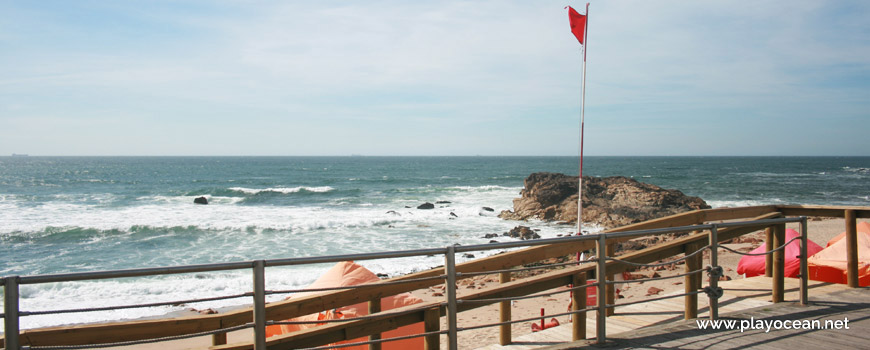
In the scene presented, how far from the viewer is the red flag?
856cm

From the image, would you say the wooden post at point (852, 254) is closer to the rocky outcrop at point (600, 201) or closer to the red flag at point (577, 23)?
the red flag at point (577, 23)

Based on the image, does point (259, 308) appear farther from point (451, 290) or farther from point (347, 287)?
point (451, 290)

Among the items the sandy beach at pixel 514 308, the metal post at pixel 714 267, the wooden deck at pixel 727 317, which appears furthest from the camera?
the sandy beach at pixel 514 308

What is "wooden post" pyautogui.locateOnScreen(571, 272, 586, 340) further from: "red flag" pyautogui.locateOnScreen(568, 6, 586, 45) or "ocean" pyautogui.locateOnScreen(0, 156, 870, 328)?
"ocean" pyautogui.locateOnScreen(0, 156, 870, 328)

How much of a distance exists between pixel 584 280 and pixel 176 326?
293 cm

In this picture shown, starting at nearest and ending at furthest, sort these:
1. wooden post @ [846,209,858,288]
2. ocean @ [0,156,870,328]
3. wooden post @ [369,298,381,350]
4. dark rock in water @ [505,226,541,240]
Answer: wooden post @ [369,298,381,350] → wooden post @ [846,209,858,288] → ocean @ [0,156,870,328] → dark rock in water @ [505,226,541,240]

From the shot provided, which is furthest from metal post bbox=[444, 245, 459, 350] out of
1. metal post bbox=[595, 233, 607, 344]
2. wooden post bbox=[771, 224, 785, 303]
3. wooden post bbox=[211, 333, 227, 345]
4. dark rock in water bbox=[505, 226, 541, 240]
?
dark rock in water bbox=[505, 226, 541, 240]

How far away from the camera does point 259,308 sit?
10.0ft

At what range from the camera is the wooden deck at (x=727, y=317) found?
4215mm

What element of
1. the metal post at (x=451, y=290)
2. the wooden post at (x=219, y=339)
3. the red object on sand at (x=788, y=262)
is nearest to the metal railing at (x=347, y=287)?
the metal post at (x=451, y=290)

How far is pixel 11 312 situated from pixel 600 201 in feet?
82.0

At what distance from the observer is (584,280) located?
424 centimetres

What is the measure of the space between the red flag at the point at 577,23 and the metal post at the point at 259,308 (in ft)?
23.0

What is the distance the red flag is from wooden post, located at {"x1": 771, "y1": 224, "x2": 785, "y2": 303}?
14.1ft
